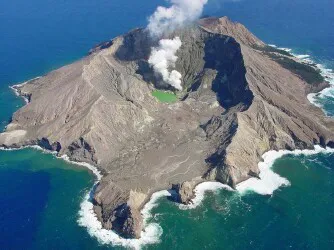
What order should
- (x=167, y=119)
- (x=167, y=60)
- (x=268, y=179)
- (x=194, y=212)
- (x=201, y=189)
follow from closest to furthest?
(x=194, y=212) < (x=201, y=189) < (x=268, y=179) < (x=167, y=119) < (x=167, y=60)

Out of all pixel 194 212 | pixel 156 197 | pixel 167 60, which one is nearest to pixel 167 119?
pixel 156 197

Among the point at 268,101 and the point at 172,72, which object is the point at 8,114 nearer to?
the point at 172,72

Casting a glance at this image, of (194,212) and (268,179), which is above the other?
(268,179)

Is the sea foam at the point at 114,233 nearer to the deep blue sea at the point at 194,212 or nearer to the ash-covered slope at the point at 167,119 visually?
the deep blue sea at the point at 194,212

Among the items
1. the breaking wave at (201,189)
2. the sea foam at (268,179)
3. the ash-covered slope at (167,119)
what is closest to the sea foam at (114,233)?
the ash-covered slope at (167,119)

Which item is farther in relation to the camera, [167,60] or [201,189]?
[167,60]

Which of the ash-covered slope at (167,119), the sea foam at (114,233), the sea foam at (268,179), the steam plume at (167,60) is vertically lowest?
the sea foam at (114,233)

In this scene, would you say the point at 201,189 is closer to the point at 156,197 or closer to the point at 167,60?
the point at 156,197

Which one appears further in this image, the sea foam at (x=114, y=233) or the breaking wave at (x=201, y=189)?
the breaking wave at (x=201, y=189)

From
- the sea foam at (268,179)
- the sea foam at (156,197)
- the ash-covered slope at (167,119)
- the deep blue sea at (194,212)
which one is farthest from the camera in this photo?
the ash-covered slope at (167,119)
